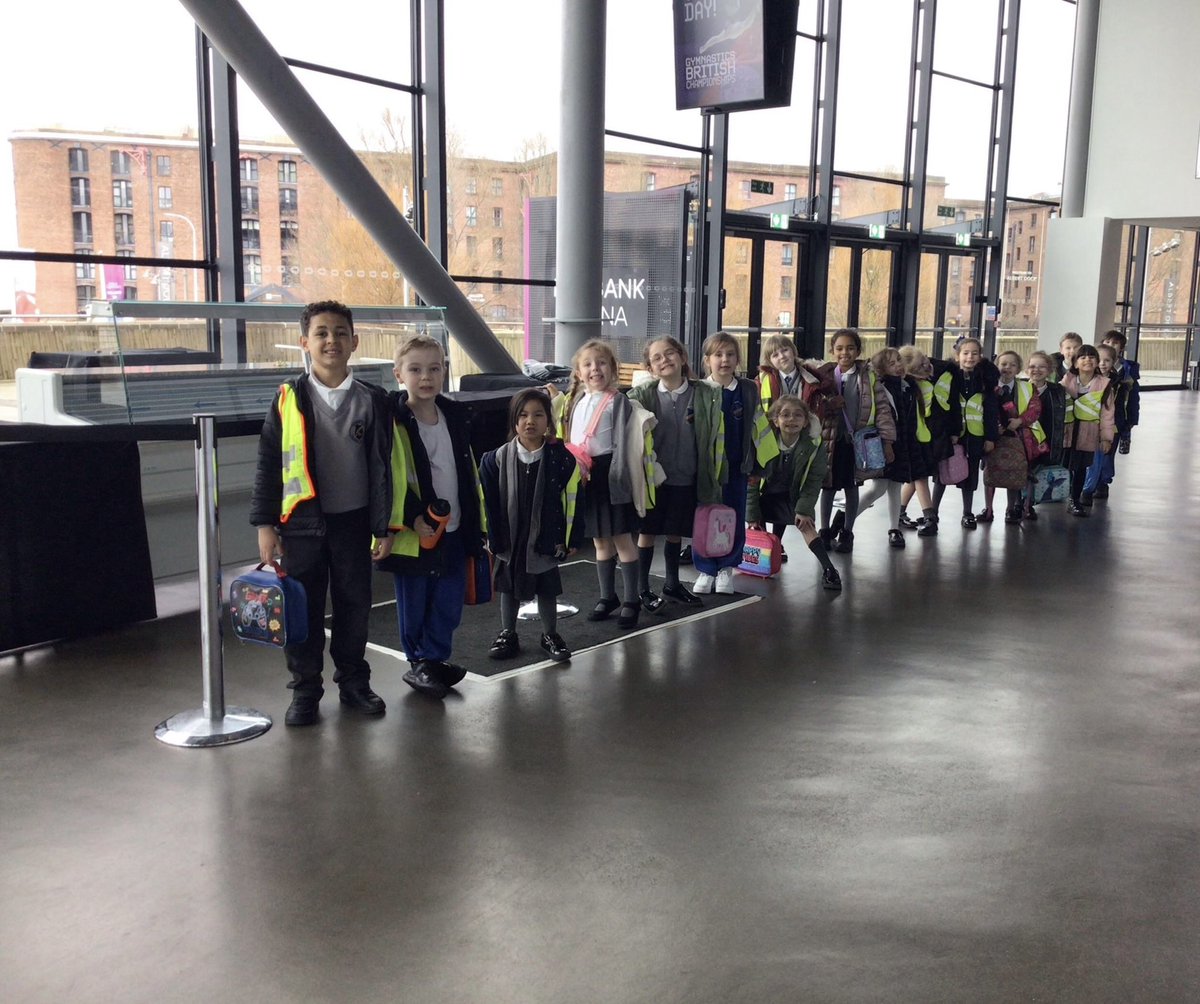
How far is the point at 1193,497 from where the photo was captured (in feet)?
35.3

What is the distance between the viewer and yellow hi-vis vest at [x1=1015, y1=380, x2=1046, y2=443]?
879cm

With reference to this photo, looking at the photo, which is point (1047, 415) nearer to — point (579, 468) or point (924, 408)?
point (924, 408)

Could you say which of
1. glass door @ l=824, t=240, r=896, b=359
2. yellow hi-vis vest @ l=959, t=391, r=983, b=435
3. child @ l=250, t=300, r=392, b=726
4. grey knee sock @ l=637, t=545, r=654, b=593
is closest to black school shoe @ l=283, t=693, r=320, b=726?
child @ l=250, t=300, r=392, b=726

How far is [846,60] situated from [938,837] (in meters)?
14.3

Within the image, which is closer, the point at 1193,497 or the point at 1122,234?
the point at 1193,497

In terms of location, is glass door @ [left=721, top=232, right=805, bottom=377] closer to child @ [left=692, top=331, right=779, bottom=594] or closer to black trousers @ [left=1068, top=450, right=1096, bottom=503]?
black trousers @ [left=1068, top=450, right=1096, bottom=503]

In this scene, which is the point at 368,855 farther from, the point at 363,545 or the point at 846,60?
the point at 846,60

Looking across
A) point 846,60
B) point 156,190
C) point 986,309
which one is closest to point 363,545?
point 156,190

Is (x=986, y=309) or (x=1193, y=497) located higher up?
(x=986, y=309)

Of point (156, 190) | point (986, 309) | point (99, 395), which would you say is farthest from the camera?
point (986, 309)

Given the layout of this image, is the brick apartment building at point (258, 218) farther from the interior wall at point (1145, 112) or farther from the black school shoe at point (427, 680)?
the interior wall at point (1145, 112)

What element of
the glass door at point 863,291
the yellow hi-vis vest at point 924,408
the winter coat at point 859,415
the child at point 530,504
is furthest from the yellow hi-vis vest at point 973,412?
the glass door at point 863,291

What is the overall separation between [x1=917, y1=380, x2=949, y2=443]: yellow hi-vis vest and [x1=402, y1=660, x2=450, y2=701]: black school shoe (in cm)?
456

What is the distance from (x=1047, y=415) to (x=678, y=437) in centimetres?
431
